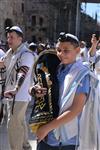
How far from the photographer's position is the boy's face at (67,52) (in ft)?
12.3

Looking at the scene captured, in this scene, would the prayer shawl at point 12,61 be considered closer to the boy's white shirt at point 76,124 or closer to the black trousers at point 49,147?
the black trousers at point 49,147

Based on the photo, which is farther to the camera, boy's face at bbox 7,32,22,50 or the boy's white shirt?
boy's face at bbox 7,32,22,50

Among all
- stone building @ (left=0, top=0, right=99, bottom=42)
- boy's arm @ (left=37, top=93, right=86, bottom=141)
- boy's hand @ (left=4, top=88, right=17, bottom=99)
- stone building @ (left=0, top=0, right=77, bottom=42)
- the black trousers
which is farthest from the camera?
stone building @ (left=0, top=0, right=77, bottom=42)

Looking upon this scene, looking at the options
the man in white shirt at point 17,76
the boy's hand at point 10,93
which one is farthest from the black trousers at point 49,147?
the man in white shirt at point 17,76

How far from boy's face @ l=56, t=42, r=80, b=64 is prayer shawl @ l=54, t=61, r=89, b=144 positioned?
0.17 ft

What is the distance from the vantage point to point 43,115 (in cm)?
377

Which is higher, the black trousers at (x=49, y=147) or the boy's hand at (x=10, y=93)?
the black trousers at (x=49, y=147)

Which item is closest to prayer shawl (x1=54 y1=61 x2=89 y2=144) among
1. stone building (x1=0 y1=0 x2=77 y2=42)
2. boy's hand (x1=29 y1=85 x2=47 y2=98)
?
boy's hand (x1=29 y1=85 x2=47 y2=98)

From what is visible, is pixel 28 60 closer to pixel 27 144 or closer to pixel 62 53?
pixel 27 144

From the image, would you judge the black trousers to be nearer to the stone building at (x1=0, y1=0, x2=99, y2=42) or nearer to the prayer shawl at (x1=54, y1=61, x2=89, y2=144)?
the prayer shawl at (x1=54, y1=61, x2=89, y2=144)

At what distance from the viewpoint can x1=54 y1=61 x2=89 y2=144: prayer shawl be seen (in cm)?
364

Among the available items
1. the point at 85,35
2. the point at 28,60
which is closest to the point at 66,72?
the point at 28,60

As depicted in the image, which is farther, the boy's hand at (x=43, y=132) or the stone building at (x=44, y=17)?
the stone building at (x=44, y=17)

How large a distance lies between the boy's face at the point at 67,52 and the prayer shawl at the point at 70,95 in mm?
53
